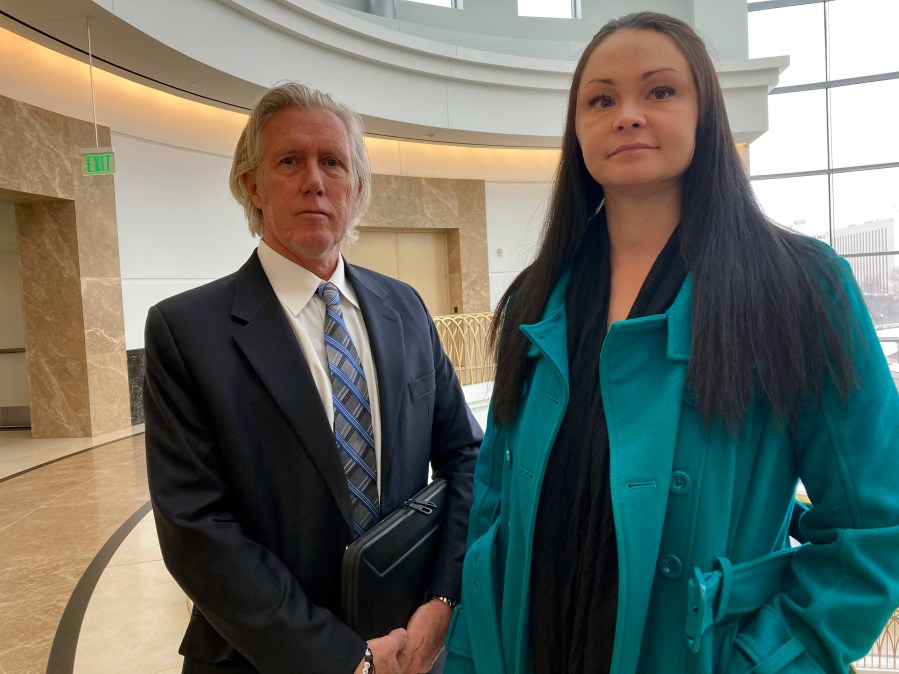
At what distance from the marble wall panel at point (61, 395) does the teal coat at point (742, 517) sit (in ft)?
27.7

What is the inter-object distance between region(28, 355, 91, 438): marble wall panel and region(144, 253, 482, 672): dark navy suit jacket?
7.58m

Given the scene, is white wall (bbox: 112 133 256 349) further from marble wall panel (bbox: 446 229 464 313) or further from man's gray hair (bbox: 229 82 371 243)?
man's gray hair (bbox: 229 82 371 243)

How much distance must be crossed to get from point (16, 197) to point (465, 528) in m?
8.17

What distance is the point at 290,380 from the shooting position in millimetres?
1462

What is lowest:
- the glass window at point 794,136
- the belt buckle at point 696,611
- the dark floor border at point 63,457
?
the dark floor border at point 63,457

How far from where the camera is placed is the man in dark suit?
133cm

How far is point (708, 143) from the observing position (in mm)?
1210

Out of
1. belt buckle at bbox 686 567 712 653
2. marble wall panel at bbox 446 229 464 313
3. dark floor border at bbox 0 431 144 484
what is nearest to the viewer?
belt buckle at bbox 686 567 712 653

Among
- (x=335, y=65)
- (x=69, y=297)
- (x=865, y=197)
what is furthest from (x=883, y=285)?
(x=69, y=297)

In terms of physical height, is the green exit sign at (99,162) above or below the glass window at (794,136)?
below

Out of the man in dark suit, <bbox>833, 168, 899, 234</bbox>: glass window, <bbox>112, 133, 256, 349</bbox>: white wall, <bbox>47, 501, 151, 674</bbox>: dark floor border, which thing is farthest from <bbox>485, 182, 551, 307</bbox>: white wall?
the man in dark suit

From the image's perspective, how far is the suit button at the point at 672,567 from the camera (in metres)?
1.04

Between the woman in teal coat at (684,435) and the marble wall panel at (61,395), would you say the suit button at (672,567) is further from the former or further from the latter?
the marble wall panel at (61,395)

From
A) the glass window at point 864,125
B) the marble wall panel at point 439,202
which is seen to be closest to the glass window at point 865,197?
the glass window at point 864,125
